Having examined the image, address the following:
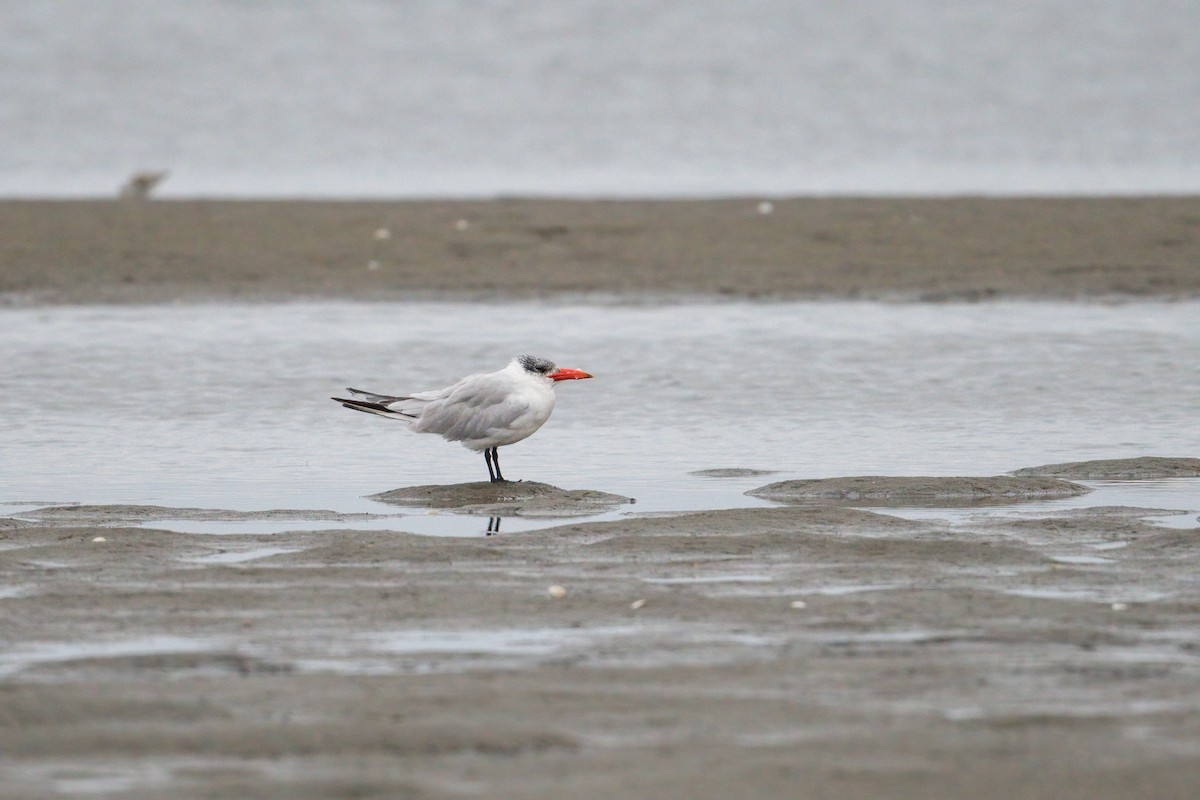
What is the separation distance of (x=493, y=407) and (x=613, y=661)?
12.7ft

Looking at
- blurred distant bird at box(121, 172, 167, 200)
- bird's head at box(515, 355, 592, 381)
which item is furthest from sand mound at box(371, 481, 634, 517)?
blurred distant bird at box(121, 172, 167, 200)

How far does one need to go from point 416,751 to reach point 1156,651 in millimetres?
2322

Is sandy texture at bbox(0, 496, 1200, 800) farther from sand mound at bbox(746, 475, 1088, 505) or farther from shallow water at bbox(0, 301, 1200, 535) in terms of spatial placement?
shallow water at bbox(0, 301, 1200, 535)

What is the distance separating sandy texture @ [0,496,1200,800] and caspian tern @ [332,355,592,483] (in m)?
1.71

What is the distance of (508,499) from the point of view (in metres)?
9.16

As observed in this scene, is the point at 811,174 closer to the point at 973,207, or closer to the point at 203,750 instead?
the point at 973,207

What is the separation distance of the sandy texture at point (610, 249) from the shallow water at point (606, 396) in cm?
90

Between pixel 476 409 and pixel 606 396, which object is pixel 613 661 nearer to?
pixel 476 409

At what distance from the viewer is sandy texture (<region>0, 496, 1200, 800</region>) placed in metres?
4.89

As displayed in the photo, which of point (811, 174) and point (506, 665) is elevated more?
point (811, 174)

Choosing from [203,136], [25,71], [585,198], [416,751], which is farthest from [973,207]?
[25,71]

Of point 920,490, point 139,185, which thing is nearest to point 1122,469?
point 920,490

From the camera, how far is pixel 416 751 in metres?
5.06

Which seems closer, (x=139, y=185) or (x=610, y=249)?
(x=610, y=249)
